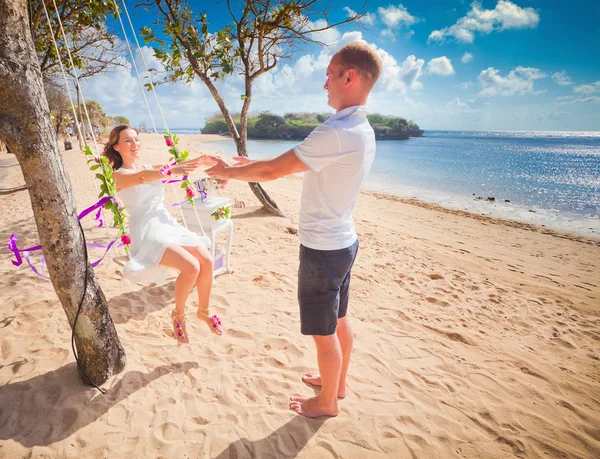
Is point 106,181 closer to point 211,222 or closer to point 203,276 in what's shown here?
point 203,276

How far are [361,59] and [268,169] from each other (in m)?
0.75

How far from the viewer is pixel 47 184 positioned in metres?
1.83

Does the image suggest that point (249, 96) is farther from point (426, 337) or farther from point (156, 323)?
Result: point (426, 337)

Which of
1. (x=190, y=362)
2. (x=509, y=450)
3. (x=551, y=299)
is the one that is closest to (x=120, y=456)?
(x=190, y=362)

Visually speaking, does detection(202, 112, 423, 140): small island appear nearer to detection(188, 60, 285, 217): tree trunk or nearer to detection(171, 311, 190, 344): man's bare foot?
detection(188, 60, 285, 217): tree trunk

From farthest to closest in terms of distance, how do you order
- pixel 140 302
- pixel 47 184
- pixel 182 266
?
pixel 140 302, pixel 182 266, pixel 47 184

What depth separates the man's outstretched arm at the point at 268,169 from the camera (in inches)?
63.2

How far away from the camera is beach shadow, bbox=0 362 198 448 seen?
1.90 m

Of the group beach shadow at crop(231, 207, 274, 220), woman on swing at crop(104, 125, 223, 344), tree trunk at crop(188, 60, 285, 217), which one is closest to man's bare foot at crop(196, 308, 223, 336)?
woman on swing at crop(104, 125, 223, 344)

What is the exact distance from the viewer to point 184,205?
14.1 ft

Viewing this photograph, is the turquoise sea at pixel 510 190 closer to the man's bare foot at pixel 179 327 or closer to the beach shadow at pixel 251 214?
the beach shadow at pixel 251 214

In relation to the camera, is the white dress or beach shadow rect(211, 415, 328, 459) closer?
beach shadow rect(211, 415, 328, 459)

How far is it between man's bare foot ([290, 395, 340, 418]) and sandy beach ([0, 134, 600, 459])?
0.06m

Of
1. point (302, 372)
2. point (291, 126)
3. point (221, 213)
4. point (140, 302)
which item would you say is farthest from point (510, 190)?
point (291, 126)
